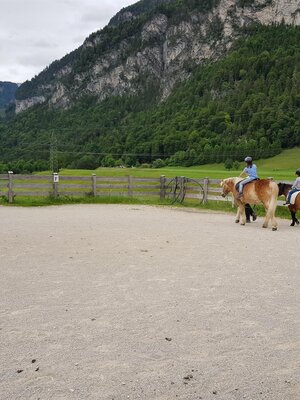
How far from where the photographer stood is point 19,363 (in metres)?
4.08

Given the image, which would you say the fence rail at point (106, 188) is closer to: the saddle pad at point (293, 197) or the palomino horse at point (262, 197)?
the palomino horse at point (262, 197)

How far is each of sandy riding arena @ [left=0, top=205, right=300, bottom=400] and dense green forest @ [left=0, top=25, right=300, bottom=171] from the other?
335 ft

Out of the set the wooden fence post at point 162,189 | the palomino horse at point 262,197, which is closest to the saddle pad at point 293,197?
the palomino horse at point 262,197

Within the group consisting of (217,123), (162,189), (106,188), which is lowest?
(162,189)

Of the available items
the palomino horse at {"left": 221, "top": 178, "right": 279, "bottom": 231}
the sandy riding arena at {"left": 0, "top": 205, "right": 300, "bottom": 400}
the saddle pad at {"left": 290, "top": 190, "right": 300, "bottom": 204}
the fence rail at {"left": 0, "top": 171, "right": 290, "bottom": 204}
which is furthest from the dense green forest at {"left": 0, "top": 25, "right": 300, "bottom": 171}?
the sandy riding arena at {"left": 0, "top": 205, "right": 300, "bottom": 400}

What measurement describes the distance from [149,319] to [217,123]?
465ft

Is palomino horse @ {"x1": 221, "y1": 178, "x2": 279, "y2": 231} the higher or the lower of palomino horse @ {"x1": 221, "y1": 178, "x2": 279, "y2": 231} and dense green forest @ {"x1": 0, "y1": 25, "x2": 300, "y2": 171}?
the lower

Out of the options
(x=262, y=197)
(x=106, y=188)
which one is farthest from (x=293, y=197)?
(x=106, y=188)

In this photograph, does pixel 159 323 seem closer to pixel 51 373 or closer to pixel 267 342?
pixel 267 342

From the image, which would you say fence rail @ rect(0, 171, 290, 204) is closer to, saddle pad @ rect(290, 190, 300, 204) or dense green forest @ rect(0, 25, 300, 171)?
saddle pad @ rect(290, 190, 300, 204)

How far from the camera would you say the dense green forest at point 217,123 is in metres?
119

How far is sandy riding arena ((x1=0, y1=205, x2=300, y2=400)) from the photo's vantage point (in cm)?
375

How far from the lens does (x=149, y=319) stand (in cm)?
522

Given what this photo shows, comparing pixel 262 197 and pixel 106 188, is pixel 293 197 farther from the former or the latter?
pixel 106 188
